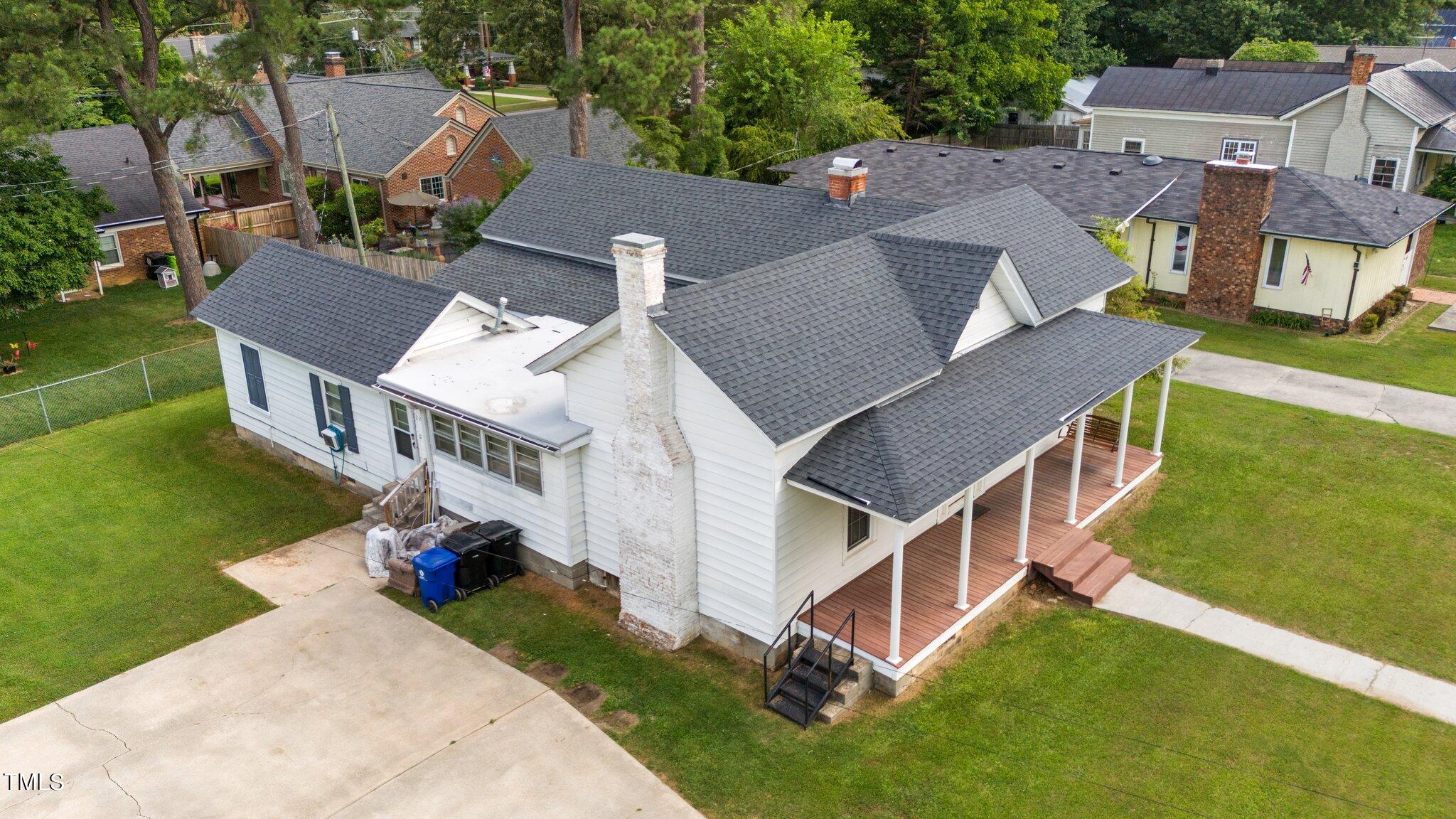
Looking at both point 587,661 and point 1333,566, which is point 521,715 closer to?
point 587,661

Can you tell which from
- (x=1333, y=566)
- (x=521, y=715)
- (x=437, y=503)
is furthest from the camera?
(x=437, y=503)

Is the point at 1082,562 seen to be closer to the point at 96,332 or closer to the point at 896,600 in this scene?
the point at 896,600

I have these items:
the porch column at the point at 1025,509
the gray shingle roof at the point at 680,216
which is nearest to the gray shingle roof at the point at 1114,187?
the gray shingle roof at the point at 680,216

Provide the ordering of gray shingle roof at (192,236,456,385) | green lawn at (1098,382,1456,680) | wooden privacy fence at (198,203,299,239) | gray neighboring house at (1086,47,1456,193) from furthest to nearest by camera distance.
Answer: wooden privacy fence at (198,203,299,239) → gray neighboring house at (1086,47,1456,193) → gray shingle roof at (192,236,456,385) → green lawn at (1098,382,1456,680)

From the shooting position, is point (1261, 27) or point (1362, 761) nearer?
point (1362, 761)

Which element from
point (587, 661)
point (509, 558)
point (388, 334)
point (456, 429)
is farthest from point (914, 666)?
point (388, 334)

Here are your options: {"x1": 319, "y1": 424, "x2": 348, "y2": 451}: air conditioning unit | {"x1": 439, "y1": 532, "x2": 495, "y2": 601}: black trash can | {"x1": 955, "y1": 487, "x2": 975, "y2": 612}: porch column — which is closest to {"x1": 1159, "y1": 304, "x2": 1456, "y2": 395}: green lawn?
{"x1": 955, "y1": 487, "x2": 975, "y2": 612}: porch column

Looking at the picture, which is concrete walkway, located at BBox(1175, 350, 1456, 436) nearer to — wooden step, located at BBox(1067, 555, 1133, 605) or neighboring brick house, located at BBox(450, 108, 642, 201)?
wooden step, located at BBox(1067, 555, 1133, 605)
